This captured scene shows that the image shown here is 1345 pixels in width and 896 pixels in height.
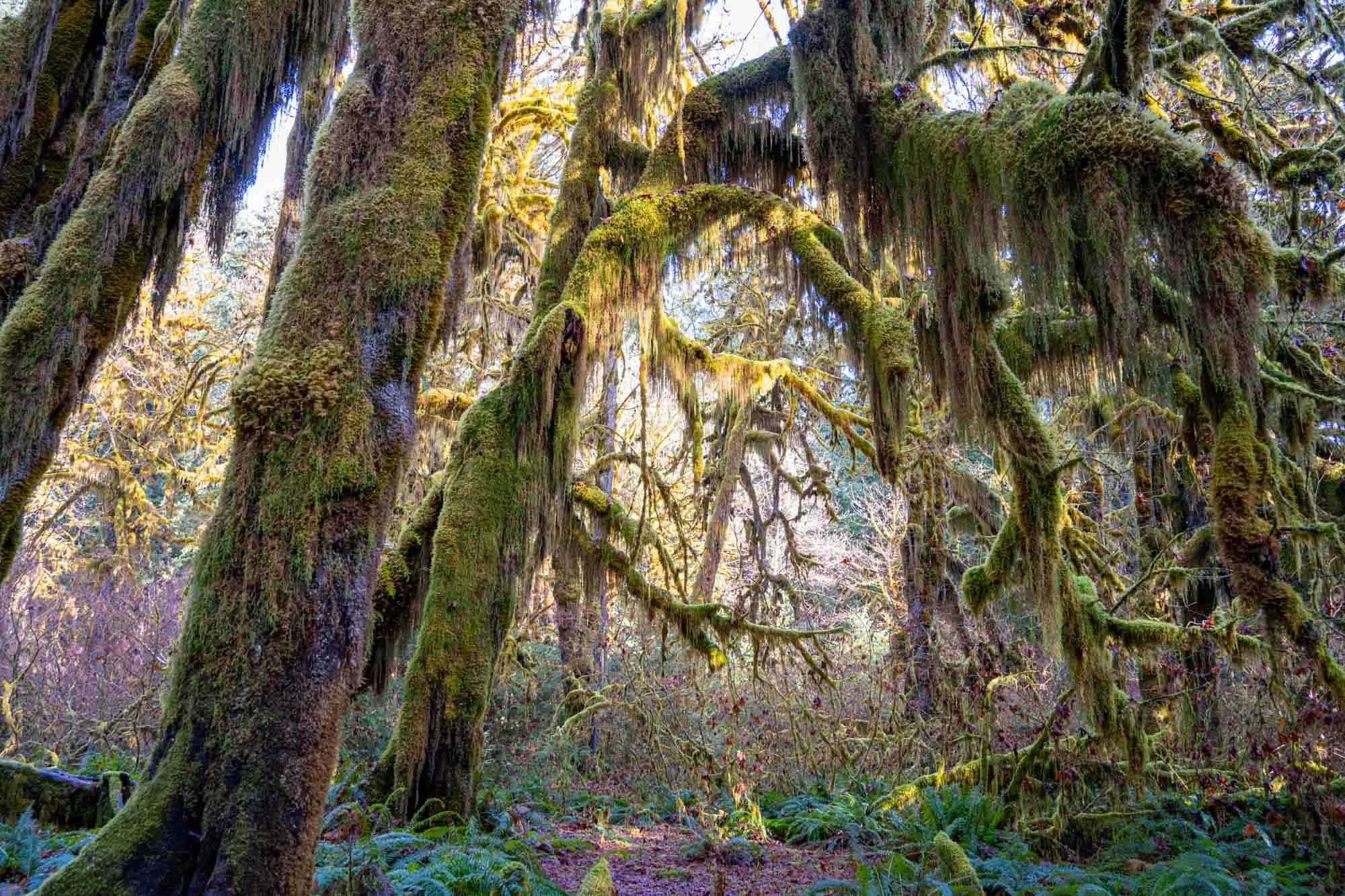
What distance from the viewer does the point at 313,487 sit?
7.90 ft

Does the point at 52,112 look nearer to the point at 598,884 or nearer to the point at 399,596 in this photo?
the point at 399,596

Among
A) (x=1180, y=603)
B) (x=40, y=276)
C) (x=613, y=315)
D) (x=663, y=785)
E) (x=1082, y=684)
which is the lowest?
(x=663, y=785)

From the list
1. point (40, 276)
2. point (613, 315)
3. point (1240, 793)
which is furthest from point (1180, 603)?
point (40, 276)

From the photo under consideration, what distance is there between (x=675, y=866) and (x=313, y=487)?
4340 mm

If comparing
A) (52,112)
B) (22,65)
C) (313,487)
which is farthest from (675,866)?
(22,65)

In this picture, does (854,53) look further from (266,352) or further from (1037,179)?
(266,352)

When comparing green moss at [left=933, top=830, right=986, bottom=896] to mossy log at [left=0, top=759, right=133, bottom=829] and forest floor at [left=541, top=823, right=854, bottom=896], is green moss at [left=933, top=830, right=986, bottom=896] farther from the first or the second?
mossy log at [left=0, top=759, right=133, bottom=829]

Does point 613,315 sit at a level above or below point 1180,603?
above

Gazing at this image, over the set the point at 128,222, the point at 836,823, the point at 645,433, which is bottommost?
the point at 836,823

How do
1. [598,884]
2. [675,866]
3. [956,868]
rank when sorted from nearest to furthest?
[598,884], [956,868], [675,866]

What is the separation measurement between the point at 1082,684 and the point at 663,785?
4.56m

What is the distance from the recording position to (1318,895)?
454 centimetres

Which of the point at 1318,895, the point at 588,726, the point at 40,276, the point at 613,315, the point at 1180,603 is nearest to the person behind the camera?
the point at 40,276

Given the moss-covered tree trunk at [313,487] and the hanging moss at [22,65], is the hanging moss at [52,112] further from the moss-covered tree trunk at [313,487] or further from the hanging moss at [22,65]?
the moss-covered tree trunk at [313,487]
